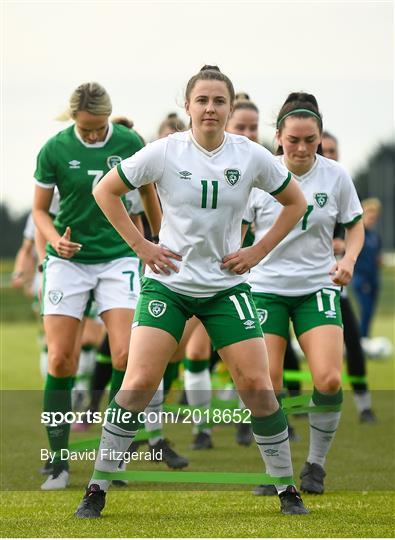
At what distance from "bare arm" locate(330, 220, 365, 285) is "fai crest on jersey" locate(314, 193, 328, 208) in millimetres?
227

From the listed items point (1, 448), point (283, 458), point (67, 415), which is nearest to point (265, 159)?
point (283, 458)

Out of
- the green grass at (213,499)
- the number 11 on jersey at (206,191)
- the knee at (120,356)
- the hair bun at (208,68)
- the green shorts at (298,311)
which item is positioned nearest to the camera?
the green grass at (213,499)

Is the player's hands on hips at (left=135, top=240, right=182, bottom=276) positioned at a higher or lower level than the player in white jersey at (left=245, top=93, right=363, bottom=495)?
higher

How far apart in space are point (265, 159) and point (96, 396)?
454cm

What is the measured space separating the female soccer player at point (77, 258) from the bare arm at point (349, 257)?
1420 millimetres

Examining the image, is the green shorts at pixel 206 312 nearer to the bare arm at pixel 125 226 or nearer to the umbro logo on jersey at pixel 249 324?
the umbro logo on jersey at pixel 249 324

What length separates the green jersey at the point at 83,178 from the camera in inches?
296

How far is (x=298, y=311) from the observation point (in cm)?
727

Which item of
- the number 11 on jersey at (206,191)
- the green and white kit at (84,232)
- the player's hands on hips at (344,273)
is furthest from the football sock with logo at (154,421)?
the number 11 on jersey at (206,191)

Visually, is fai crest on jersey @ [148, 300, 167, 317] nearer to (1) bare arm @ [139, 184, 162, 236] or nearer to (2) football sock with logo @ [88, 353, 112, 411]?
(1) bare arm @ [139, 184, 162, 236]

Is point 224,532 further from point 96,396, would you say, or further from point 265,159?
point 96,396

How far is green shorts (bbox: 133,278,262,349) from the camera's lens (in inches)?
239

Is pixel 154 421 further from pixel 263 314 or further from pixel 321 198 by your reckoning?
pixel 321 198

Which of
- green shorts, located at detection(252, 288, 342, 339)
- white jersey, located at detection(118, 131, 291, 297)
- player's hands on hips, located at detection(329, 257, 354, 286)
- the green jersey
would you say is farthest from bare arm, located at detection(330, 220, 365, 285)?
the green jersey
